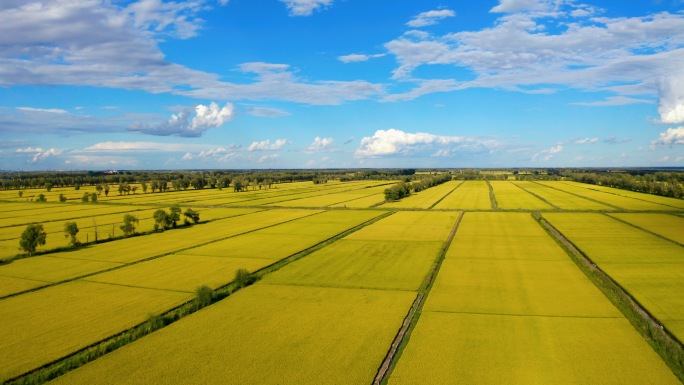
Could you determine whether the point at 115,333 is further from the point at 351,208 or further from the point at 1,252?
the point at 351,208

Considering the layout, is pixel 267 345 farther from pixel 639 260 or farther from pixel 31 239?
pixel 31 239

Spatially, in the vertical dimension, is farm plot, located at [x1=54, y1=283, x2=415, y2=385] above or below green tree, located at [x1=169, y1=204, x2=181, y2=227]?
below

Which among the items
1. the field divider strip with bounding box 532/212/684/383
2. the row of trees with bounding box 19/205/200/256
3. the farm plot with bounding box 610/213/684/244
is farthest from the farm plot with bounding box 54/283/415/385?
the farm plot with bounding box 610/213/684/244

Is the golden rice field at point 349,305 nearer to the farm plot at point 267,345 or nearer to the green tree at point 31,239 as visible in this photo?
the farm plot at point 267,345

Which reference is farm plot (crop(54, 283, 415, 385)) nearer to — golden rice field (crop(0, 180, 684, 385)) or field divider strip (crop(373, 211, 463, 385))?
golden rice field (crop(0, 180, 684, 385))

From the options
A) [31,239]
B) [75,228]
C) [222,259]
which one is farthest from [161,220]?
[222,259]

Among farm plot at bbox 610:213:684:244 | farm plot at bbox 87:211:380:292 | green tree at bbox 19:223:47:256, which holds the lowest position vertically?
farm plot at bbox 87:211:380:292
